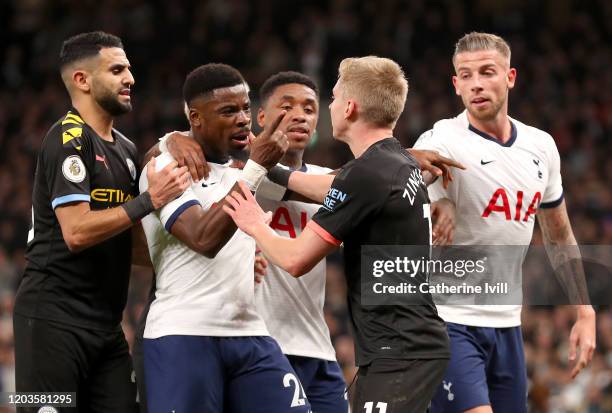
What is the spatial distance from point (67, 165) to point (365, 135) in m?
1.73

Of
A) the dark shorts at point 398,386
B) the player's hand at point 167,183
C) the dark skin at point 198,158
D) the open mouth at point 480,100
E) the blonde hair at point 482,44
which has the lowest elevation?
the dark shorts at point 398,386

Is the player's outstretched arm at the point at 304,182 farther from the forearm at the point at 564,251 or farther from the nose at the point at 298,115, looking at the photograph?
the forearm at the point at 564,251

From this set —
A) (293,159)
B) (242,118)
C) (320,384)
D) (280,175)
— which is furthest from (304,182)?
(320,384)

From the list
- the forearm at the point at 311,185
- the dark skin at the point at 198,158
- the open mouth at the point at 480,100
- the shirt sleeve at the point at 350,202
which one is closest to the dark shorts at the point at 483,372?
the dark skin at the point at 198,158

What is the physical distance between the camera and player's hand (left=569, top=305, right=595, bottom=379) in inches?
260

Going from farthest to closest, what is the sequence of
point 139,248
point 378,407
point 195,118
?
point 139,248, point 195,118, point 378,407

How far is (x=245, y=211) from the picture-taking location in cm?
526

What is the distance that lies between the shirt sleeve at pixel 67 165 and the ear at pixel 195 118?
0.62m

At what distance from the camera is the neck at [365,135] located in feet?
17.2

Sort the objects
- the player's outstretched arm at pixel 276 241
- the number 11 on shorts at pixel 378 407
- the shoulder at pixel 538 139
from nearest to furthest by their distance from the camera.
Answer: the number 11 on shorts at pixel 378 407 → the player's outstretched arm at pixel 276 241 → the shoulder at pixel 538 139

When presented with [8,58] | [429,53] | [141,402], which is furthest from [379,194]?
[8,58]

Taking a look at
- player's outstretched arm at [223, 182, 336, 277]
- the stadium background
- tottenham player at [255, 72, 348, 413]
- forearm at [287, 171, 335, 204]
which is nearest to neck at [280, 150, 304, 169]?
tottenham player at [255, 72, 348, 413]

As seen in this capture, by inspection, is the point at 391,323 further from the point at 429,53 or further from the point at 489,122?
the point at 429,53

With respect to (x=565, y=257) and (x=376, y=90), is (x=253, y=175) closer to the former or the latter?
(x=376, y=90)
